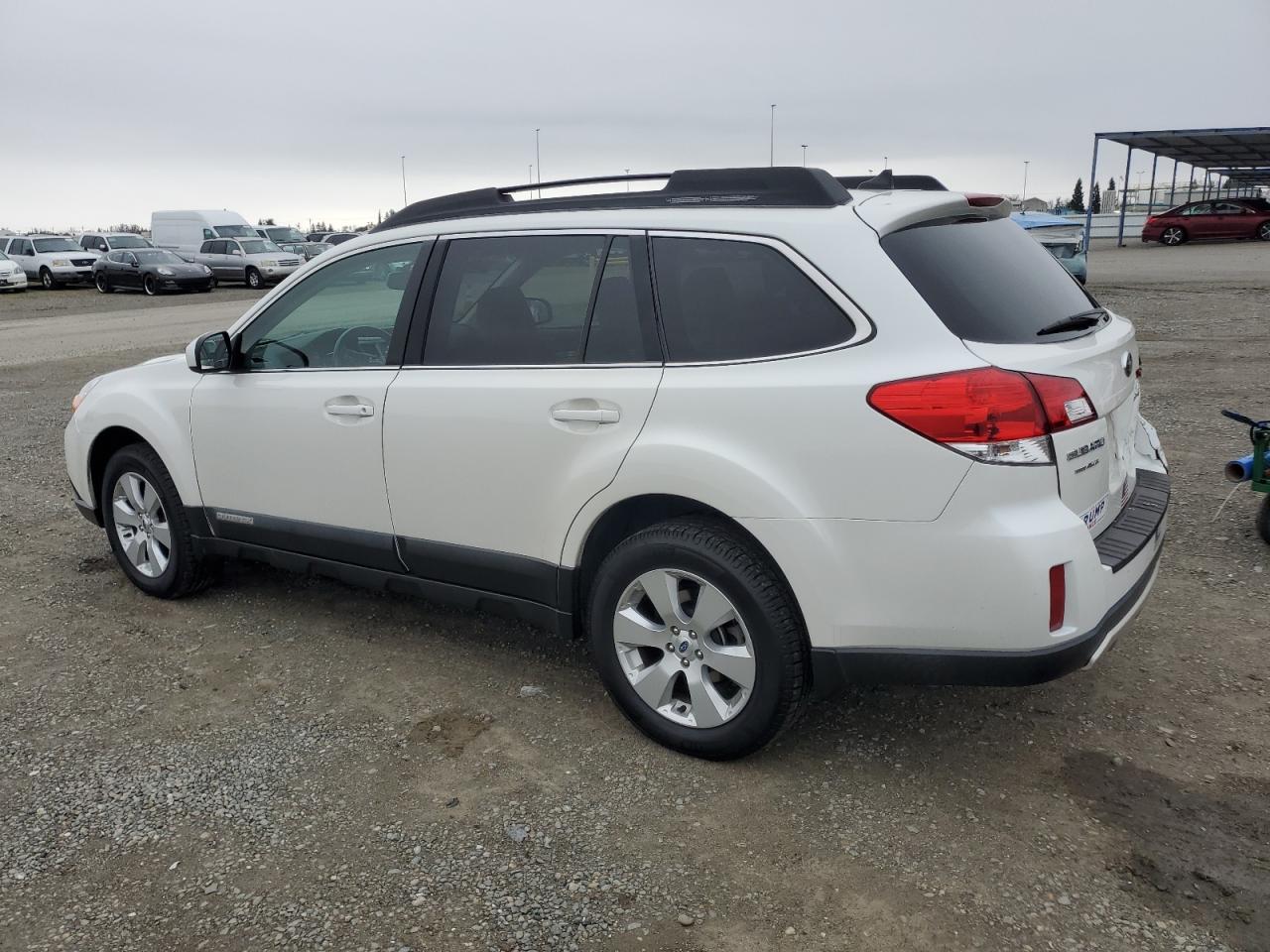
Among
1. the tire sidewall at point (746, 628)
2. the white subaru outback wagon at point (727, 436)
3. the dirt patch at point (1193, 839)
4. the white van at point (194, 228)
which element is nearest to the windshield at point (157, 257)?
the white van at point (194, 228)

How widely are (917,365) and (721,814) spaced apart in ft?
4.74

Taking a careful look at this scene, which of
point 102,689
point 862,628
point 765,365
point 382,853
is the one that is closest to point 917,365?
point 765,365

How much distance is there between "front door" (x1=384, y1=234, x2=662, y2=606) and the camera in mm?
3410

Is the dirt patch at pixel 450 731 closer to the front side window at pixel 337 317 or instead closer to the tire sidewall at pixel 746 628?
the tire sidewall at pixel 746 628

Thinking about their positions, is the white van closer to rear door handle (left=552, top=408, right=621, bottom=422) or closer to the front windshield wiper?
rear door handle (left=552, top=408, right=621, bottom=422)

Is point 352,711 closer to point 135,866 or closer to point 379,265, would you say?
point 135,866

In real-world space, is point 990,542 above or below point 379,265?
below

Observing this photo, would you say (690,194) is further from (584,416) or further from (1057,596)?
(1057,596)

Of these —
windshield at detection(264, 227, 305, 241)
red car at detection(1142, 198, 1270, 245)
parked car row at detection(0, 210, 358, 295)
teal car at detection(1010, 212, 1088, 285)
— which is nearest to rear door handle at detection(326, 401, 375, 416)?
teal car at detection(1010, 212, 1088, 285)

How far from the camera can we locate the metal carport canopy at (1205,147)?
1379 inches

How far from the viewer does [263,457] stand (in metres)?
4.38

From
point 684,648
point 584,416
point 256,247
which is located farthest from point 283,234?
point 684,648

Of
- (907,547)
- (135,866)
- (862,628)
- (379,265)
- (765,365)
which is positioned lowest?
(135,866)

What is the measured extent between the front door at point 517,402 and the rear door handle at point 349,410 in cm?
12
